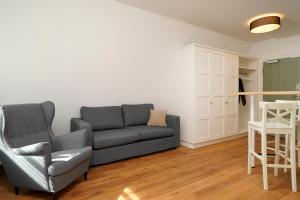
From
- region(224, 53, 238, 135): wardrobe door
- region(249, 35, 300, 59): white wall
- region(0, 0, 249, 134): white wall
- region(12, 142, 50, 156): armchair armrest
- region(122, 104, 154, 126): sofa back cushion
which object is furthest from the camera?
region(249, 35, 300, 59): white wall

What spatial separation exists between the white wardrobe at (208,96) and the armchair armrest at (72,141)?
6.98 ft

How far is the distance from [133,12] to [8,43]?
2.15 meters

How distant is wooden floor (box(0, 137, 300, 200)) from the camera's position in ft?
6.70

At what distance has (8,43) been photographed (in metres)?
2.62

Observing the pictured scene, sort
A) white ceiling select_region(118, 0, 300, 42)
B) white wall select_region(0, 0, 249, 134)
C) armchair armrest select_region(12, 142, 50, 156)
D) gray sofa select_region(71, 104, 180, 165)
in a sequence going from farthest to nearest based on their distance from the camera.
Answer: white ceiling select_region(118, 0, 300, 42), gray sofa select_region(71, 104, 180, 165), white wall select_region(0, 0, 249, 134), armchair armrest select_region(12, 142, 50, 156)

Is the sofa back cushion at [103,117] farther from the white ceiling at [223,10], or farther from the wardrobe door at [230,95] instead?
the wardrobe door at [230,95]

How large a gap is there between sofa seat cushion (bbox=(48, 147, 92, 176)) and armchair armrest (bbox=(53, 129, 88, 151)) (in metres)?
0.19

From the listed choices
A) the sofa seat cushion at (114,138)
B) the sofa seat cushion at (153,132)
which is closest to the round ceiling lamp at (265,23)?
the sofa seat cushion at (153,132)

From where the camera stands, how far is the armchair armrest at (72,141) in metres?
2.42

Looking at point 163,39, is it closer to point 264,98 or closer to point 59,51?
point 59,51

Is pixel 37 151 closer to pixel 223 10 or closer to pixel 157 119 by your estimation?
pixel 157 119

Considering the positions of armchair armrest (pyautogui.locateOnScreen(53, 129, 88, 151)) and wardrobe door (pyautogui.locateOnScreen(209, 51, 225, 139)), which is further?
wardrobe door (pyautogui.locateOnScreen(209, 51, 225, 139))

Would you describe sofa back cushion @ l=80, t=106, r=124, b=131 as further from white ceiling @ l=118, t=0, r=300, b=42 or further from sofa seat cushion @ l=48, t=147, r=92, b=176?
white ceiling @ l=118, t=0, r=300, b=42

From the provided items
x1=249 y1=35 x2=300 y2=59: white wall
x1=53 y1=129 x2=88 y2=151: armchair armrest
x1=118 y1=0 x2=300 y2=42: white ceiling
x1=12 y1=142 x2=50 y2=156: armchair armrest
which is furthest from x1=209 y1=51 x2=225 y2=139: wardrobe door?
x1=12 y1=142 x2=50 y2=156: armchair armrest
